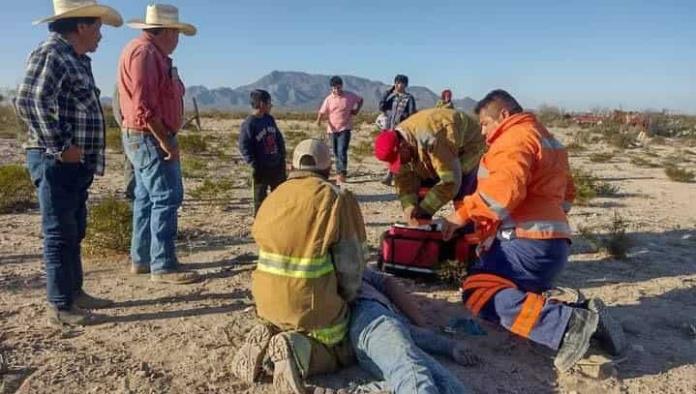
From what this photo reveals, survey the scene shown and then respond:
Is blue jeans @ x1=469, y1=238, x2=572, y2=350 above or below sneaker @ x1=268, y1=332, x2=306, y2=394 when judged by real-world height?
above

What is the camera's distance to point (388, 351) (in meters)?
3.08

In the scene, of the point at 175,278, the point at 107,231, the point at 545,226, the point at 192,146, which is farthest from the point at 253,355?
the point at 192,146

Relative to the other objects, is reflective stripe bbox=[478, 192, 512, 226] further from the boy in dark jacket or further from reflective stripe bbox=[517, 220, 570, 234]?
the boy in dark jacket

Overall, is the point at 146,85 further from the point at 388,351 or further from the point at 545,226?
the point at 545,226

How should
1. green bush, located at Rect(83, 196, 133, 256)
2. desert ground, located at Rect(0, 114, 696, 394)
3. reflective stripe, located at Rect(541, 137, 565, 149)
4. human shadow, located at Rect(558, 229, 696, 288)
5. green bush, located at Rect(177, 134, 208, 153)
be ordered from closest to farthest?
desert ground, located at Rect(0, 114, 696, 394) < reflective stripe, located at Rect(541, 137, 565, 149) < human shadow, located at Rect(558, 229, 696, 288) < green bush, located at Rect(83, 196, 133, 256) < green bush, located at Rect(177, 134, 208, 153)

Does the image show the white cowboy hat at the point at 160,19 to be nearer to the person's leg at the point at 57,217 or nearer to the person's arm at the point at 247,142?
the person's leg at the point at 57,217

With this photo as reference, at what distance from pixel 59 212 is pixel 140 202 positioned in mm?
1126

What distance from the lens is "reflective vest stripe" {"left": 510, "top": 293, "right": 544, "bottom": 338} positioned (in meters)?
3.71

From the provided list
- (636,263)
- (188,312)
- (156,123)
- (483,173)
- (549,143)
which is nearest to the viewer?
(549,143)

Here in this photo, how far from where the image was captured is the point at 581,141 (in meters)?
23.8

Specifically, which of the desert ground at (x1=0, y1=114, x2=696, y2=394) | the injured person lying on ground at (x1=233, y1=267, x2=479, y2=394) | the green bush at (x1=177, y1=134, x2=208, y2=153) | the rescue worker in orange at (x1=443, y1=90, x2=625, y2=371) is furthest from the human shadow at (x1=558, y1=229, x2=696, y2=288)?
the green bush at (x1=177, y1=134, x2=208, y2=153)

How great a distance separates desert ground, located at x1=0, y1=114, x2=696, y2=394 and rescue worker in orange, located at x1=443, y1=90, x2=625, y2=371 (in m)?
0.22

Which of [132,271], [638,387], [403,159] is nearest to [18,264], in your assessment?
[132,271]

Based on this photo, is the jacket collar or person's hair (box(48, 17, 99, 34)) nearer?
person's hair (box(48, 17, 99, 34))
